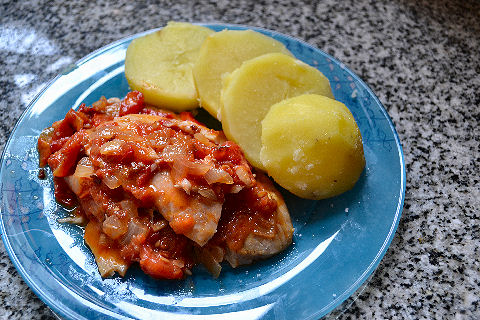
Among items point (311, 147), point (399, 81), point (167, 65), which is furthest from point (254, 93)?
point (399, 81)

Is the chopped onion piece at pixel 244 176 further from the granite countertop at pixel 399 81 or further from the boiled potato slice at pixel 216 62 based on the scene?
the granite countertop at pixel 399 81

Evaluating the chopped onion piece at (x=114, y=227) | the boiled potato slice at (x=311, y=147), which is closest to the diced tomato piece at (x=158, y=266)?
the chopped onion piece at (x=114, y=227)

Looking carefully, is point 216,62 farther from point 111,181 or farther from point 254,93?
point 111,181

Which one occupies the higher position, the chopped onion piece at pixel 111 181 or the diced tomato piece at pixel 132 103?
the diced tomato piece at pixel 132 103

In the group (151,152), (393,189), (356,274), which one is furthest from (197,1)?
(356,274)

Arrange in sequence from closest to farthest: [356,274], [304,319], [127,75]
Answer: [304,319] → [356,274] → [127,75]

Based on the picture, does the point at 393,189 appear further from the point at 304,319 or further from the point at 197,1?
the point at 197,1

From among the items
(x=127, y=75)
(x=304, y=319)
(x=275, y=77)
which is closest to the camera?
(x=304, y=319)
